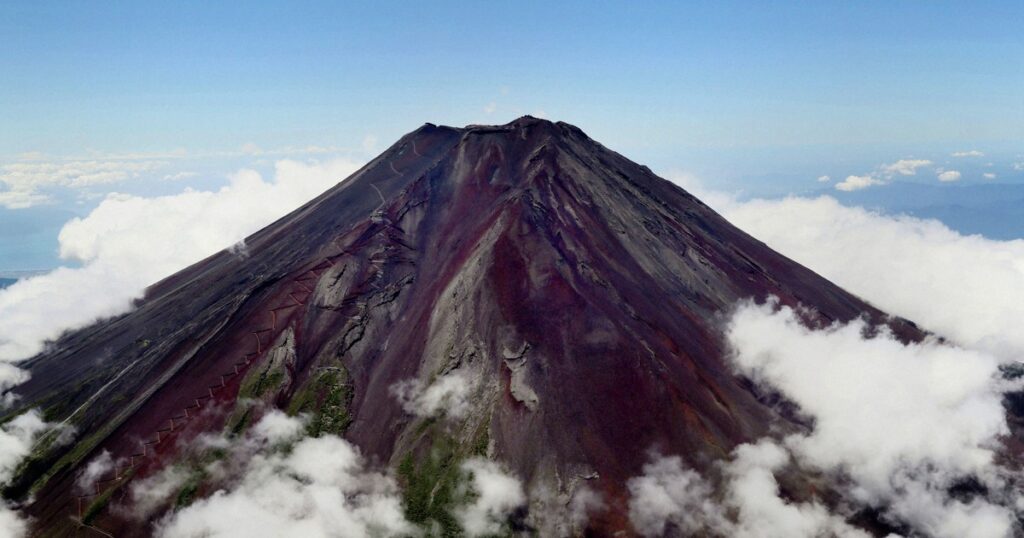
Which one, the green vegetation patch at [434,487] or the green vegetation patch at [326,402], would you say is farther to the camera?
the green vegetation patch at [326,402]

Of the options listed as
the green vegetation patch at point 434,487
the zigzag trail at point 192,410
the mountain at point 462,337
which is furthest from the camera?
the zigzag trail at point 192,410

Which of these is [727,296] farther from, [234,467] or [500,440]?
[234,467]

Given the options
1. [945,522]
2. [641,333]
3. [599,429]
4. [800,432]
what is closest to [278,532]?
[599,429]

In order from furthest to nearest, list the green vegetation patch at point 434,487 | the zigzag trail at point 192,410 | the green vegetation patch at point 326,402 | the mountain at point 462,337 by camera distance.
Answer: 1. the green vegetation patch at point 326,402
2. the zigzag trail at point 192,410
3. the mountain at point 462,337
4. the green vegetation patch at point 434,487

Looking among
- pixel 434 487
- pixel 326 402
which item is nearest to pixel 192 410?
pixel 326 402

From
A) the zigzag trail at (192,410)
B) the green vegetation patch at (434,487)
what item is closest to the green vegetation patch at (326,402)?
the zigzag trail at (192,410)

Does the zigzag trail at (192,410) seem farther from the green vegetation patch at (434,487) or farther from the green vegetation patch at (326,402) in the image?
the green vegetation patch at (434,487)

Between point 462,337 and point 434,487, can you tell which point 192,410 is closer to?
point 434,487

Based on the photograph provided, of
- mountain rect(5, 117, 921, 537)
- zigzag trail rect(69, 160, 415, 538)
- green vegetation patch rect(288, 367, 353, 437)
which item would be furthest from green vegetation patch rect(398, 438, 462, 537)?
zigzag trail rect(69, 160, 415, 538)
